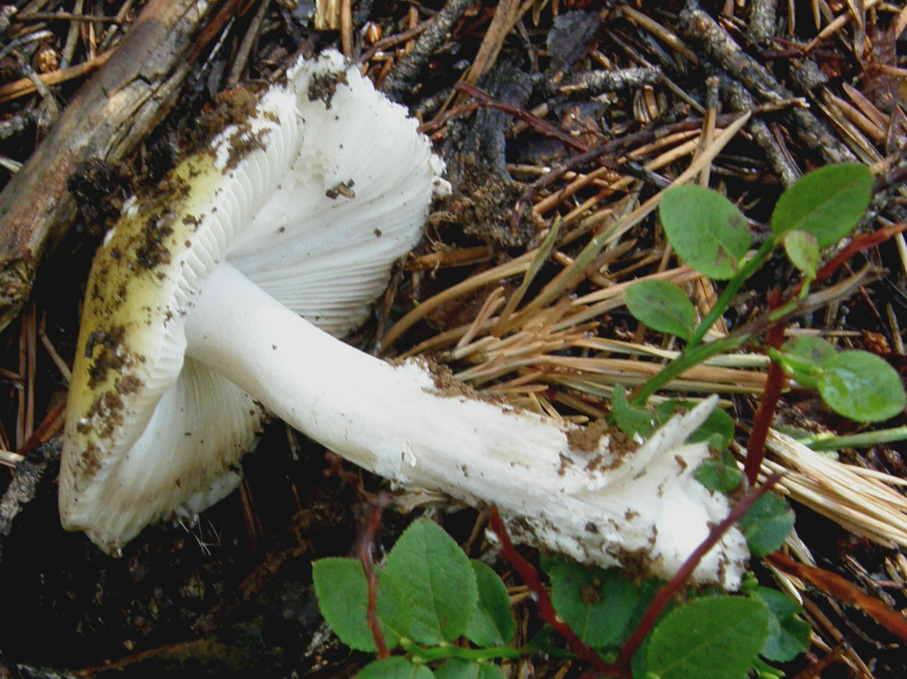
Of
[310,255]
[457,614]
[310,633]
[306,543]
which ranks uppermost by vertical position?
[310,255]

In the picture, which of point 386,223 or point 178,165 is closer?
point 178,165

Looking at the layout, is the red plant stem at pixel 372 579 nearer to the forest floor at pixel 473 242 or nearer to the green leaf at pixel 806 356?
the forest floor at pixel 473 242


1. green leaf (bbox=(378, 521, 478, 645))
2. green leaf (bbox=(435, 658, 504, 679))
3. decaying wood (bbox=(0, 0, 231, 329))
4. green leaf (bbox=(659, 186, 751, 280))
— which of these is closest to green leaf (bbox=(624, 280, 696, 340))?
green leaf (bbox=(659, 186, 751, 280))

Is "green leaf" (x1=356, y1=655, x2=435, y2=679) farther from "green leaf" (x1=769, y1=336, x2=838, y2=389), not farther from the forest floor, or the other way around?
"green leaf" (x1=769, y1=336, x2=838, y2=389)

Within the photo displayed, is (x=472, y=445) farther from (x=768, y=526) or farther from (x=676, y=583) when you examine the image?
(x=768, y=526)

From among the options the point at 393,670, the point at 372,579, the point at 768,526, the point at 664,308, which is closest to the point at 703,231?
the point at 664,308

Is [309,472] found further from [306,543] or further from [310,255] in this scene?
[310,255]

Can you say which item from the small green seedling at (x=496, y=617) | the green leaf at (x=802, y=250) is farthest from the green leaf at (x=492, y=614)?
the green leaf at (x=802, y=250)

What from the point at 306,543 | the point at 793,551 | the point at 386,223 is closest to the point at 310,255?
the point at 386,223
